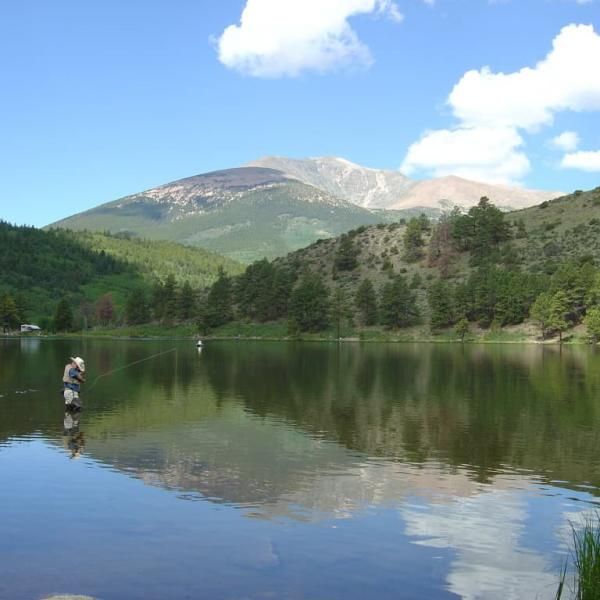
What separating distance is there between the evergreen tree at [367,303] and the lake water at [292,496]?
134745 millimetres

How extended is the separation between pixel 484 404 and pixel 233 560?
31.7 meters

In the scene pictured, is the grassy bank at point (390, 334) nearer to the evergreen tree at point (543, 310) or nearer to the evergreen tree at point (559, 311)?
the evergreen tree at point (559, 311)

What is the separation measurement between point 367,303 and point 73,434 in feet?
503

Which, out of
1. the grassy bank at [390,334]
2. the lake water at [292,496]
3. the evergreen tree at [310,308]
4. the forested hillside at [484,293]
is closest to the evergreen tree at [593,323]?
the forested hillside at [484,293]

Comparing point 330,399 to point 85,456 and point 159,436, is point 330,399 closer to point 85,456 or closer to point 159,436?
point 159,436

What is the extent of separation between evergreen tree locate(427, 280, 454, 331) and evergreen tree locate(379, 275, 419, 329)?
265 inches

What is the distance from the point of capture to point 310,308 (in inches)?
7160

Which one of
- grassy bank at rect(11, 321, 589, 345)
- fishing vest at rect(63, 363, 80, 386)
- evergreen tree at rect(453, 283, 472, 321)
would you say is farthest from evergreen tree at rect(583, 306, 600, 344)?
fishing vest at rect(63, 363, 80, 386)

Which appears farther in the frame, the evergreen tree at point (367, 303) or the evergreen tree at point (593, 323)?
the evergreen tree at point (367, 303)

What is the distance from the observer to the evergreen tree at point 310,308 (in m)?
182

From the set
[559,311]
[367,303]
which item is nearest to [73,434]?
[559,311]

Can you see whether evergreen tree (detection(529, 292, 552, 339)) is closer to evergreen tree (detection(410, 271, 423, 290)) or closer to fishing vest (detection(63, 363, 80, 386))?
evergreen tree (detection(410, 271, 423, 290))

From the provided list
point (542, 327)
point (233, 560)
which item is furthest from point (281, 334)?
point (233, 560)

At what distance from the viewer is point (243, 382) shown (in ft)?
195
